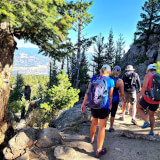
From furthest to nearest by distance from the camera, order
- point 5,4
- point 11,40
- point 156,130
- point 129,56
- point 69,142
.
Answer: point 129,56
point 156,130
point 11,40
point 69,142
point 5,4

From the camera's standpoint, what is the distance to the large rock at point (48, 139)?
323 centimetres

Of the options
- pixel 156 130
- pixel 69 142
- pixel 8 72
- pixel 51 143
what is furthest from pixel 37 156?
pixel 156 130

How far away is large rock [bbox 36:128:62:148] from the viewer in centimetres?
323

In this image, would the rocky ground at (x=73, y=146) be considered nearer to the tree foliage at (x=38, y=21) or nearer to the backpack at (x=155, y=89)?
the backpack at (x=155, y=89)

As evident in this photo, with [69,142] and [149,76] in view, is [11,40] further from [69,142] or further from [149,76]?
[149,76]

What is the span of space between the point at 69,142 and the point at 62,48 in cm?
320

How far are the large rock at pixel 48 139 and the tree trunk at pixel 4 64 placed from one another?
1500 mm

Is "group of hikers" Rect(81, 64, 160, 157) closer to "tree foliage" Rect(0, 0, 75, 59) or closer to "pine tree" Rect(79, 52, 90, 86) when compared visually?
"tree foliage" Rect(0, 0, 75, 59)

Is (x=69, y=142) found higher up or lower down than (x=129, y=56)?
lower down

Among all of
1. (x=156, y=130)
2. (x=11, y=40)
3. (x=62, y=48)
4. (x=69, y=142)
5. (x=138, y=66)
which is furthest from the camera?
(x=138, y=66)

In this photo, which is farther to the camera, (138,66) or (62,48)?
(138,66)

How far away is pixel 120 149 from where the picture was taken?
331cm

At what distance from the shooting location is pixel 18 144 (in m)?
3.06

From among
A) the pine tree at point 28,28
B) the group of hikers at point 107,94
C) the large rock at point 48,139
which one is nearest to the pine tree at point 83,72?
the pine tree at point 28,28
